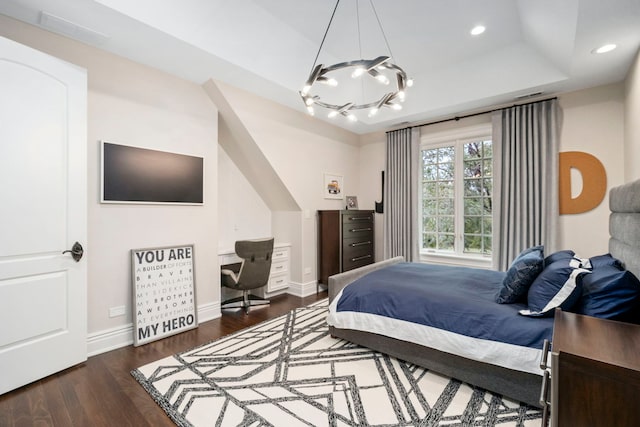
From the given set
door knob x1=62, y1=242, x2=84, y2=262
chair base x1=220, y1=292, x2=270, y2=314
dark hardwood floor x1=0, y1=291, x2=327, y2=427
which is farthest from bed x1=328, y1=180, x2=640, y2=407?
door knob x1=62, y1=242, x2=84, y2=262

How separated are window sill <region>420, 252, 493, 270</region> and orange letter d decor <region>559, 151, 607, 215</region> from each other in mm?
1125

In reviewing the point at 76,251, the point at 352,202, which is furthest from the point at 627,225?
the point at 76,251

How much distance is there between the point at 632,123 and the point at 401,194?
271cm

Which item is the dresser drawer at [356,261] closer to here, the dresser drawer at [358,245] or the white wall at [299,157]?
the dresser drawer at [358,245]

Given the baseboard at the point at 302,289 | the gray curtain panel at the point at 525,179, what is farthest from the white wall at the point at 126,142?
the gray curtain panel at the point at 525,179

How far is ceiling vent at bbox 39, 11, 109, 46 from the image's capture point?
2.17 meters

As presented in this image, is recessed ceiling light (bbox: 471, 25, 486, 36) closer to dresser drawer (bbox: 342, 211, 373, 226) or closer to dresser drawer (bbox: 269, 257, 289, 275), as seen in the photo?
dresser drawer (bbox: 342, 211, 373, 226)

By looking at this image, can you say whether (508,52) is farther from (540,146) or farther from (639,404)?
(639,404)

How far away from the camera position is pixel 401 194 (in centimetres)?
480

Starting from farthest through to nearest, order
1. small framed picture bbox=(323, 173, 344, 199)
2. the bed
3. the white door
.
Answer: small framed picture bbox=(323, 173, 344, 199), the white door, the bed

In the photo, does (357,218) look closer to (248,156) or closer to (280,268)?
(280,268)

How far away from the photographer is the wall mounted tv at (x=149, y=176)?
2.64 m

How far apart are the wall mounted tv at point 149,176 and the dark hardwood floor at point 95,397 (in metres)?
1.43

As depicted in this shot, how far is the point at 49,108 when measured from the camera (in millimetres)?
2195
